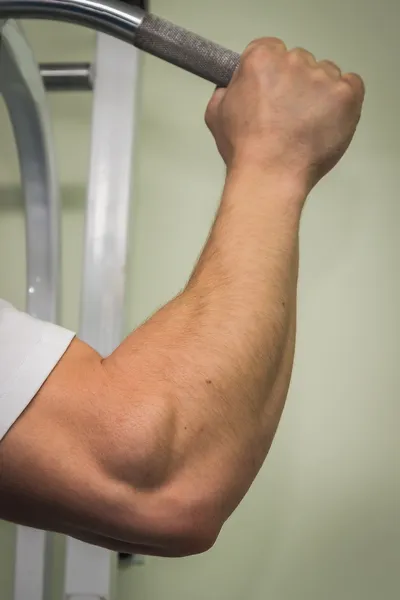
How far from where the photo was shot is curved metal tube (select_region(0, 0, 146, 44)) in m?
0.48

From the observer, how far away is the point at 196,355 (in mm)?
362

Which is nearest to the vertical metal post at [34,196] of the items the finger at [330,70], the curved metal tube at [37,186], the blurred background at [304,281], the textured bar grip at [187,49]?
the curved metal tube at [37,186]

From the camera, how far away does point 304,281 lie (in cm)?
89

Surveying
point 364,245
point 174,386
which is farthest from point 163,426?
point 364,245

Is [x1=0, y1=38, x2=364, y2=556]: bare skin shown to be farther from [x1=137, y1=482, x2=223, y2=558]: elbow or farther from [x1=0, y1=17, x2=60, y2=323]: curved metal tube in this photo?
[x1=0, y1=17, x2=60, y2=323]: curved metal tube

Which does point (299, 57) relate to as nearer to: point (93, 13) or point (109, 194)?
point (93, 13)

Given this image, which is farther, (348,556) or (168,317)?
(348,556)

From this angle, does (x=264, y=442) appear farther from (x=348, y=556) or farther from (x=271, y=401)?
(x=348, y=556)

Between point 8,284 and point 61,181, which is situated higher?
point 61,181

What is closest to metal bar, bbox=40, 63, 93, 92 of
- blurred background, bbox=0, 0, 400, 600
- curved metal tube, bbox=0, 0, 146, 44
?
blurred background, bbox=0, 0, 400, 600

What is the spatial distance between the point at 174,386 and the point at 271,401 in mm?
80

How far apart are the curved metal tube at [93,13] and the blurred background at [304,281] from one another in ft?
0.85

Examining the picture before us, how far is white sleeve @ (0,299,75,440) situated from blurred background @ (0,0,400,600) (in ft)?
→ 1.25

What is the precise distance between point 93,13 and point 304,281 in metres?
0.51
